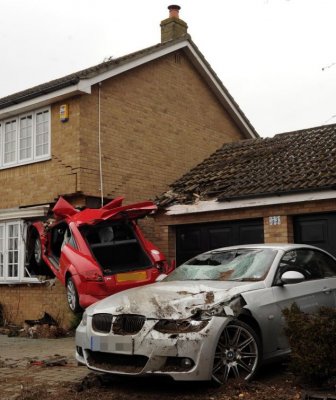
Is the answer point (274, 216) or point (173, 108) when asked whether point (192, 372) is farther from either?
point (173, 108)

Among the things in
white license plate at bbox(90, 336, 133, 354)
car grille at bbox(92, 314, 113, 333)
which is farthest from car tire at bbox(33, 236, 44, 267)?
white license plate at bbox(90, 336, 133, 354)

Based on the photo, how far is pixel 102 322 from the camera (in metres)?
5.82

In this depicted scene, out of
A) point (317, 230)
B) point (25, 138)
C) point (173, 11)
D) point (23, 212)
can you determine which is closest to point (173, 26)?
point (173, 11)

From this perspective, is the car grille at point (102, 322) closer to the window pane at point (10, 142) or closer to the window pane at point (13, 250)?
the window pane at point (13, 250)

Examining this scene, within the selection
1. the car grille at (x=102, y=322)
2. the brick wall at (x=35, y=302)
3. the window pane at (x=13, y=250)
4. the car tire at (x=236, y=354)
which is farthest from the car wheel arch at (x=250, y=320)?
the window pane at (x=13, y=250)

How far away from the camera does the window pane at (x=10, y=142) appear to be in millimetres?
13781

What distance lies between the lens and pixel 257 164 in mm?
12883

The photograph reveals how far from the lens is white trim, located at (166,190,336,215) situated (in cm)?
992

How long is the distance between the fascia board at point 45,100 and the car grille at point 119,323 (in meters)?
7.23

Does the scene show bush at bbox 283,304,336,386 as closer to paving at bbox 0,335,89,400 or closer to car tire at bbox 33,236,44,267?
paving at bbox 0,335,89,400

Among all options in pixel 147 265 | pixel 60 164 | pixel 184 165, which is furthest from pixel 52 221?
pixel 184 165

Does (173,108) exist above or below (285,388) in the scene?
above

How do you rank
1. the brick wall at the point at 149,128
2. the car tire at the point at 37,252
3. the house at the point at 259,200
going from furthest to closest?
the brick wall at the point at 149,128 → the car tire at the point at 37,252 → the house at the point at 259,200

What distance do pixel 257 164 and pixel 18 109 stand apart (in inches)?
233
